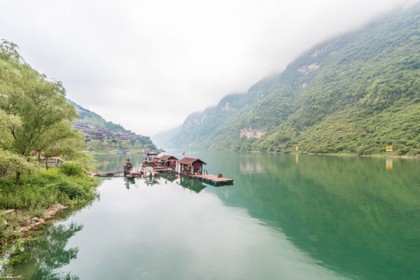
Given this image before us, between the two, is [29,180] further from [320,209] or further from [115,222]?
[320,209]

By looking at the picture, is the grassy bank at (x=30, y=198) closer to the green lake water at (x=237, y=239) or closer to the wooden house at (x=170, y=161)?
the green lake water at (x=237, y=239)

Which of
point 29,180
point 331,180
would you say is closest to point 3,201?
point 29,180

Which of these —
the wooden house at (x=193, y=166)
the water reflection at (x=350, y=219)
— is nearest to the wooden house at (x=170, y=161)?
the wooden house at (x=193, y=166)

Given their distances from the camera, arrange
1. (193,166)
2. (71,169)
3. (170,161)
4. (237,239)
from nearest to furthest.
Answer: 1. (237,239)
2. (71,169)
3. (193,166)
4. (170,161)

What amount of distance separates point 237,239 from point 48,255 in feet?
44.0

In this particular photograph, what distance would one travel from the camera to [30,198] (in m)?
22.0

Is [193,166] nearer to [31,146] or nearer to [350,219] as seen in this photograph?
[31,146]

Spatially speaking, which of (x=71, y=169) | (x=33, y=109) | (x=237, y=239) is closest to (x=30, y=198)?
(x=33, y=109)

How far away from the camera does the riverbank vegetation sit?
57.7 ft

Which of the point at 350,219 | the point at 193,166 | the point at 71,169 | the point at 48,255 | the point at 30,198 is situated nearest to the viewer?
the point at 48,255

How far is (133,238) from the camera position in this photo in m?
18.3

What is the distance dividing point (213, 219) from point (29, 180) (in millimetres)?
21491

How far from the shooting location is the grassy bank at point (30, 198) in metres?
16.6

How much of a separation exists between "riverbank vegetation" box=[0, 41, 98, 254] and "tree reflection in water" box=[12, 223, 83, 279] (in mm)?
1778
